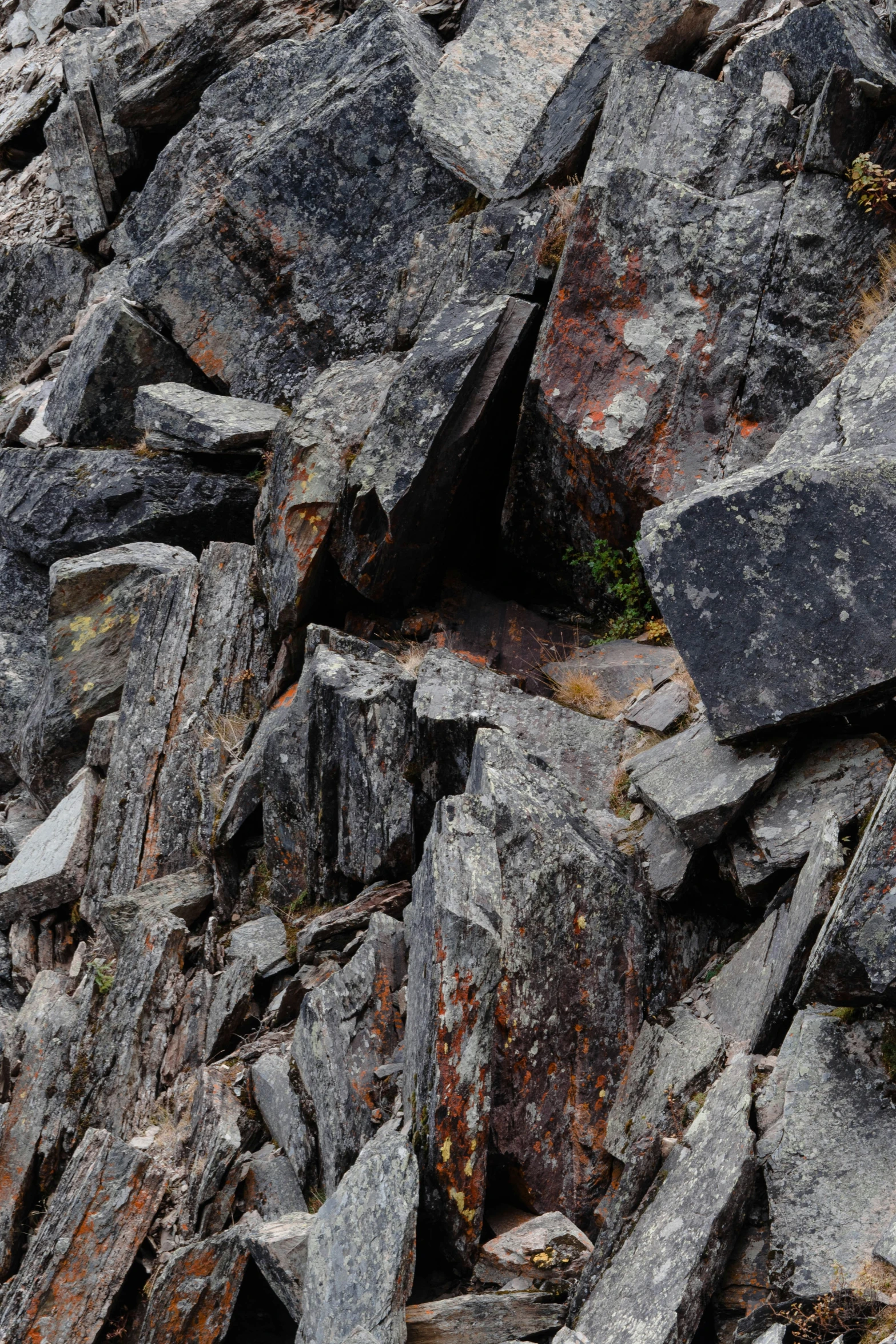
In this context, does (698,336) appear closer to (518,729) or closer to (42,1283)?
(518,729)

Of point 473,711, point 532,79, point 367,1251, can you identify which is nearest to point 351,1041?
point 367,1251

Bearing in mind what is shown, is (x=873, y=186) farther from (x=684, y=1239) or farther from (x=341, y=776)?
(x=684, y=1239)

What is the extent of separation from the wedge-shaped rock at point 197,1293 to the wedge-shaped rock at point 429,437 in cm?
705

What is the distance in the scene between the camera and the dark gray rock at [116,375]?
17609 millimetres

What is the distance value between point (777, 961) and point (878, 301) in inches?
289

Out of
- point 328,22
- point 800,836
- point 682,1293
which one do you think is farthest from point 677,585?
point 328,22

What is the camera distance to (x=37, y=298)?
75.3ft

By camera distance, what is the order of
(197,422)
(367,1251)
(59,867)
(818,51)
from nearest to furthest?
(367,1251)
(818,51)
(59,867)
(197,422)

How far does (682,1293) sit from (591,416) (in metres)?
8.36

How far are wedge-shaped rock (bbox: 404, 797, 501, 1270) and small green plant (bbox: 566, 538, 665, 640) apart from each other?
4.12 metres

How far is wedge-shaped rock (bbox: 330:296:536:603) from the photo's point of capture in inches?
457

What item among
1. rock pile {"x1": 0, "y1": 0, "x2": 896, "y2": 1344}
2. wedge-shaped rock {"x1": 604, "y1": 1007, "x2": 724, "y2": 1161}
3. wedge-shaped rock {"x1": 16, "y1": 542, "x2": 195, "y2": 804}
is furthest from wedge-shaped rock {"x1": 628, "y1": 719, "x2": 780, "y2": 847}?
wedge-shaped rock {"x1": 16, "y1": 542, "x2": 195, "y2": 804}

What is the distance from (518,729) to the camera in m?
9.95

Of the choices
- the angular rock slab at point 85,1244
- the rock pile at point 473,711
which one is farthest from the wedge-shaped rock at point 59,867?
the angular rock slab at point 85,1244
